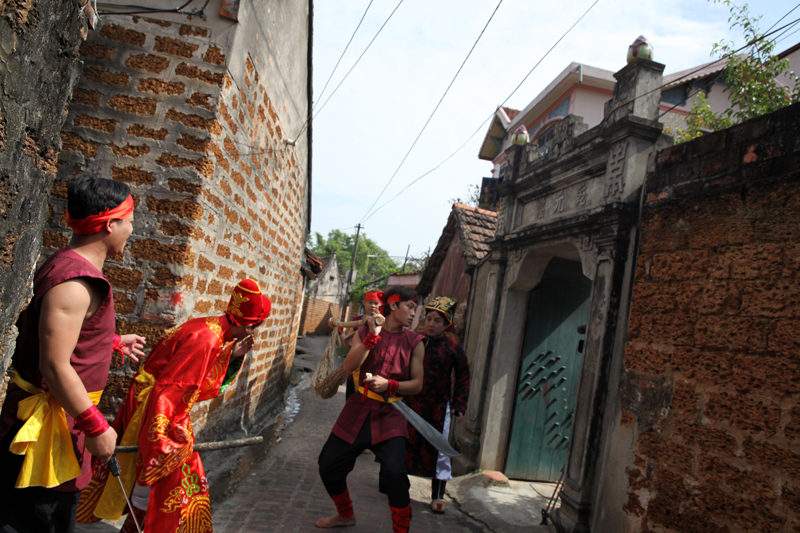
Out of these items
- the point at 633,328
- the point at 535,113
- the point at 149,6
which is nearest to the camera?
the point at 149,6

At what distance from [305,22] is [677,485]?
18.6ft

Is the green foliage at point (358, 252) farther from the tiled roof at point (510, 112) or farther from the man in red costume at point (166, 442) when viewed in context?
the man in red costume at point (166, 442)

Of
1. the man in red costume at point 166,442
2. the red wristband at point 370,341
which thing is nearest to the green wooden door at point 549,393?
the red wristband at point 370,341

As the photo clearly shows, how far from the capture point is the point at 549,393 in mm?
6059

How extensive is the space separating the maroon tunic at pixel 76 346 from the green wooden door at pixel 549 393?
5.15m

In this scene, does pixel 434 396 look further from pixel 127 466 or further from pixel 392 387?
pixel 127 466

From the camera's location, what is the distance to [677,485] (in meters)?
3.14

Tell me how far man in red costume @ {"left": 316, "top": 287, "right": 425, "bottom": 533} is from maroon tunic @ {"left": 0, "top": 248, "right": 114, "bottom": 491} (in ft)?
5.43

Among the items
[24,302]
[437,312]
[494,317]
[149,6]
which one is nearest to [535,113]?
[494,317]

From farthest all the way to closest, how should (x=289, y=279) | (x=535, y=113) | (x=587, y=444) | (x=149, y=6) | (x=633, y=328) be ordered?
(x=535, y=113)
(x=289, y=279)
(x=587, y=444)
(x=633, y=328)
(x=149, y=6)

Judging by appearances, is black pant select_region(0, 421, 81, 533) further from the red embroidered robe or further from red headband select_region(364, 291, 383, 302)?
red headband select_region(364, 291, 383, 302)

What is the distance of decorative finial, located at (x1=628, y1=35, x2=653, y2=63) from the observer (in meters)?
4.32

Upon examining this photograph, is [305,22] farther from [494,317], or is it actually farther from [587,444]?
[587,444]

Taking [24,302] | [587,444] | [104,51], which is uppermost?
[104,51]
